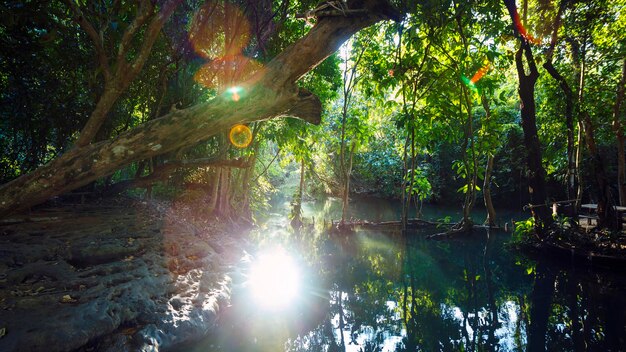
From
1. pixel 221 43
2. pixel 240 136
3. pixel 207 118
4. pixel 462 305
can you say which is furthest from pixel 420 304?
pixel 221 43

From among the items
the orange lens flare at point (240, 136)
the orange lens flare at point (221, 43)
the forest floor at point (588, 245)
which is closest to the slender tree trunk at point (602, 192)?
the forest floor at point (588, 245)

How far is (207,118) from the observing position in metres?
4.13

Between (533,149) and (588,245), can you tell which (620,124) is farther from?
(588,245)

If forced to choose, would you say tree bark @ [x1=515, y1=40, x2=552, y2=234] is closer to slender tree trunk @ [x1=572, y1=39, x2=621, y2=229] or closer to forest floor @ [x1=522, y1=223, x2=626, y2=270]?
forest floor @ [x1=522, y1=223, x2=626, y2=270]

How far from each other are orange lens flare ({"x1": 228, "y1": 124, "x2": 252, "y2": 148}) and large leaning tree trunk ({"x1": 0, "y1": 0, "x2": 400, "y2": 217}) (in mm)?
6921

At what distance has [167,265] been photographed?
5.72 meters

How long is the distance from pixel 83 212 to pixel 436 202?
78.4ft

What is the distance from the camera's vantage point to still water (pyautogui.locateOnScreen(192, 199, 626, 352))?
4.53 meters

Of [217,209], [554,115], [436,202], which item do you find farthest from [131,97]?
[436,202]

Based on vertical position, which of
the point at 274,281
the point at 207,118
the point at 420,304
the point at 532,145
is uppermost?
the point at 532,145

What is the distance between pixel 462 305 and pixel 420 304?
0.76 metres

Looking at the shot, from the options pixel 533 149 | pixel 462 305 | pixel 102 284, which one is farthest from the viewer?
pixel 533 149

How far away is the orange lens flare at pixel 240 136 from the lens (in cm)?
1147

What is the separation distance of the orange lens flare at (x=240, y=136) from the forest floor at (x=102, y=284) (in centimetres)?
485
